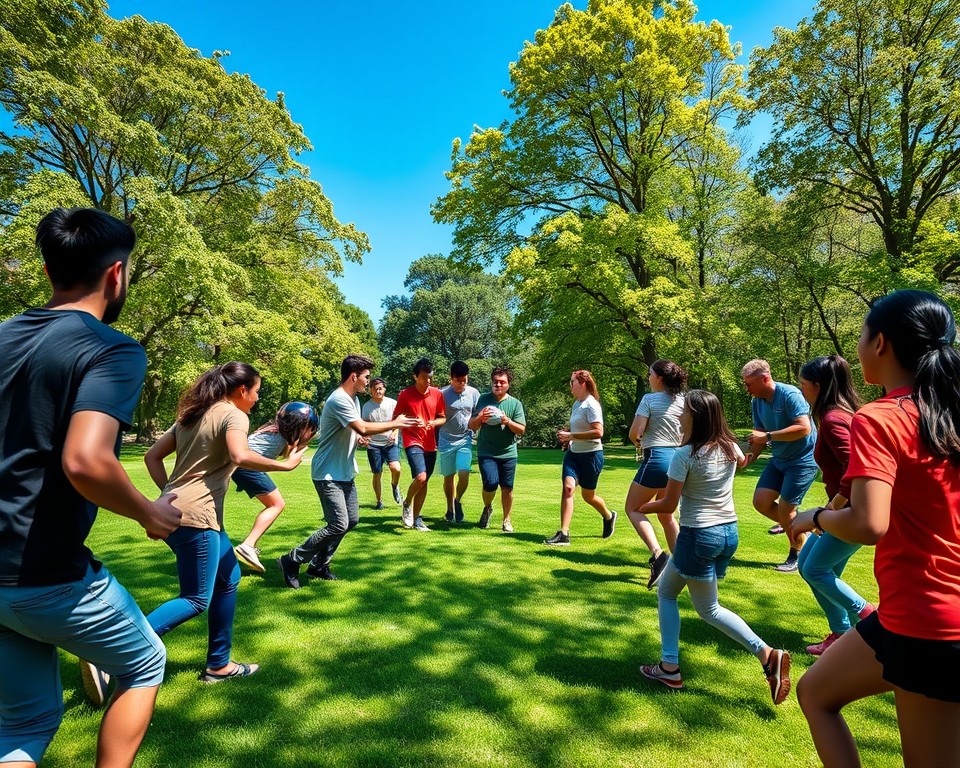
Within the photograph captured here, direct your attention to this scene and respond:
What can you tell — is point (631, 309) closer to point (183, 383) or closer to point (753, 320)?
point (753, 320)

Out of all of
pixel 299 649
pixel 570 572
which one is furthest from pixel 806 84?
pixel 299 649

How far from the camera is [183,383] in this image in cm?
1955

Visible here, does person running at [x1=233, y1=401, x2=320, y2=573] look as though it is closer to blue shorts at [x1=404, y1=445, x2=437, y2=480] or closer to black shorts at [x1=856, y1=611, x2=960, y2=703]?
blue shorts at [x1=404, y1=445, x2=437, y2=480]

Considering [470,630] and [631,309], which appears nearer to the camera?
[470,630]

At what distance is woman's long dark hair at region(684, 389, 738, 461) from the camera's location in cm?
344

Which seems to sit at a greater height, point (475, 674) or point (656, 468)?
point (656, 468)

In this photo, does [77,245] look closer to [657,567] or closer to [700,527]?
[700,527]

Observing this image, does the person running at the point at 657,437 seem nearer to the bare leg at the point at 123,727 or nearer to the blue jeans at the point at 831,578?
the blue jeans at the point at 831,578

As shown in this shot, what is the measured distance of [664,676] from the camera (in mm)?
3375

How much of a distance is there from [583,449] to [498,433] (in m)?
1.31

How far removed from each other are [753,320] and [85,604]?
23.6m

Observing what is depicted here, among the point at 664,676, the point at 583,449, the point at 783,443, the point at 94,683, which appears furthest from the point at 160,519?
the point at 783,443

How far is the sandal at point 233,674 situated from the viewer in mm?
3387

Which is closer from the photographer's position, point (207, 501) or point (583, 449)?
point (207, 501)
